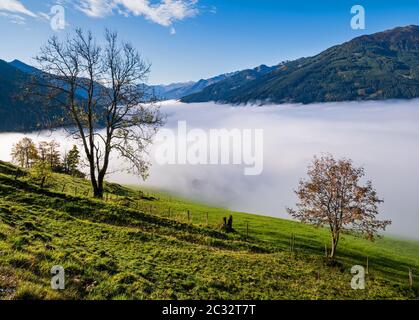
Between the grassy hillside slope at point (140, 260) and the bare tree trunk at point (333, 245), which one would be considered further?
the bare tree trunk at point (333, 245)

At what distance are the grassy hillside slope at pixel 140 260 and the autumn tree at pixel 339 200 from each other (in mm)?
5367

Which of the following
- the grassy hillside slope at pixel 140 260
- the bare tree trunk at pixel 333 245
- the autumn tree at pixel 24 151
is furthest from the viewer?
the autumn tree at pixel 24 151

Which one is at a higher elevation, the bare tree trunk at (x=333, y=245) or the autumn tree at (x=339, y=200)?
the autumn tree at (x=339, y=200)

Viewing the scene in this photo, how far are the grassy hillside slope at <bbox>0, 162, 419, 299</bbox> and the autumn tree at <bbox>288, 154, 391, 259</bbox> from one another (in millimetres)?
5367

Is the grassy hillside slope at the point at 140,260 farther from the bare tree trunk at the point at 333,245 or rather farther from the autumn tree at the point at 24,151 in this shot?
the autumn tree at the point at 24,151

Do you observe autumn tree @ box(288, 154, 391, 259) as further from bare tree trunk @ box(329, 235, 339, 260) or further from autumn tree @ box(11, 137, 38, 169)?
autumn tree @ box(11, 137, 38, 169)

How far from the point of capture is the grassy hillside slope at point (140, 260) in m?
16.5

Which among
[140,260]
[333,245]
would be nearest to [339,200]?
[333,245]

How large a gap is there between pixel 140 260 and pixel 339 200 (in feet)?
95.8

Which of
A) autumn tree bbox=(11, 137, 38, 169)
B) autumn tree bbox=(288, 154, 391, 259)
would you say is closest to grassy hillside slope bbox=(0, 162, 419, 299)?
autumn tree bbox=(288, 154, 391, 259)

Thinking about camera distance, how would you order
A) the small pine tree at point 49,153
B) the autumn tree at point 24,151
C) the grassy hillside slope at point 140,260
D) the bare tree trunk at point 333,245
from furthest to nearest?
the autumn tree at point 24,151, the small pine tree at point 49,153, the bare tree trunk at point 333,245, the grassy hillside slope at point 140,260

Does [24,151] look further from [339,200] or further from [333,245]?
[339,200]

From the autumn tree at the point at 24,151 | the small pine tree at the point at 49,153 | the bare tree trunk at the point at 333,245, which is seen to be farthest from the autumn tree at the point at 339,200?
the autumn tree at the point at 24,151
